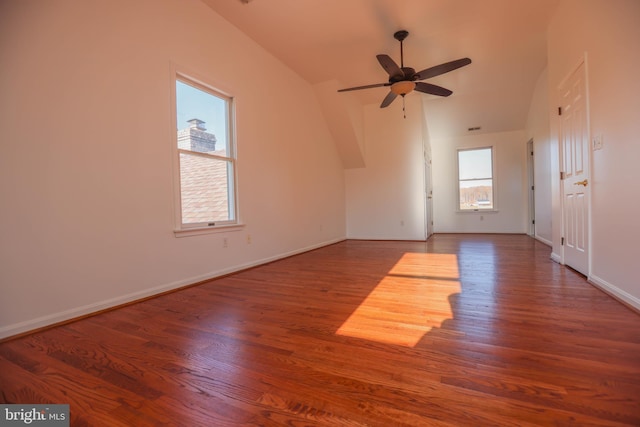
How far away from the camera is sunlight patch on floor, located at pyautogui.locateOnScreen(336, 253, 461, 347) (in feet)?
5.49

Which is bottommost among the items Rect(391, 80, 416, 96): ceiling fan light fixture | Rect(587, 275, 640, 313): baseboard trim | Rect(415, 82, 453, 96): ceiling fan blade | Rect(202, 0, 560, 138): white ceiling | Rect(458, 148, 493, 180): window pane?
Rect(587, 275, 640, 313): baseboard trim

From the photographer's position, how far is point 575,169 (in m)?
2.87

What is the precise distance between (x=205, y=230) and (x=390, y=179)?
172 inches

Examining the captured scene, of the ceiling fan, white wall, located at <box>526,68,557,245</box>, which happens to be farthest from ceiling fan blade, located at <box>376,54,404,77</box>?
white wall, located at <box>526,68,557,245</box>

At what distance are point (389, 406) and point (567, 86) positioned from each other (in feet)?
12.0

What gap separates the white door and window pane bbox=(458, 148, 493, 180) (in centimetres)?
407

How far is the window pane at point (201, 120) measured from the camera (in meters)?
2.93

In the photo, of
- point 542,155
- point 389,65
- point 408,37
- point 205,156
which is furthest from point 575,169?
point 205,156

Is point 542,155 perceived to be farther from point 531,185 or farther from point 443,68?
point 443,68

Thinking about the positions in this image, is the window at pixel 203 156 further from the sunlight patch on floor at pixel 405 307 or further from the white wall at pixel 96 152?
the sunlight patch on floor at pixel 405 307

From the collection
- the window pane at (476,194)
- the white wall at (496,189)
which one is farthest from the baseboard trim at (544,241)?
the window pane at (476,194)

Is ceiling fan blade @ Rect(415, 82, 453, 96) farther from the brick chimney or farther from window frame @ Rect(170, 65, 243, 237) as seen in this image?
the brick chimney

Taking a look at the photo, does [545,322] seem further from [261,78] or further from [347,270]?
[261,78]

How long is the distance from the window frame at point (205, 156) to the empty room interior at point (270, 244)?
0.08ft
